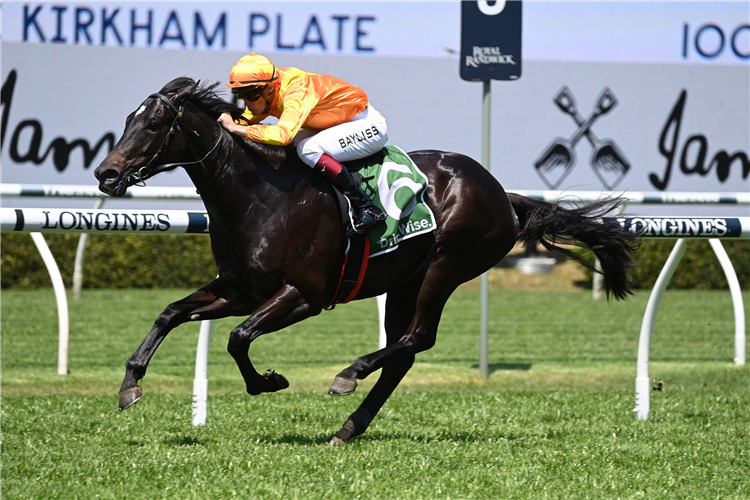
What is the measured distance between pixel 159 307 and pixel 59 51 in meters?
7.02

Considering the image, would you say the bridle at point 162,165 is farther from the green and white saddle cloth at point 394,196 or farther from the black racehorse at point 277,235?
the green and white saddle cloth at point 394,196

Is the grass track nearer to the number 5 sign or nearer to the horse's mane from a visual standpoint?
the horse's mane

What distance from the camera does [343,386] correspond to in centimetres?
383

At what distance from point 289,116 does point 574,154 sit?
14052mm

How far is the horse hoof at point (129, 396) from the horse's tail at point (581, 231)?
2.11 meters

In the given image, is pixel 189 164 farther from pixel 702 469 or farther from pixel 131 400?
pixel 702 469

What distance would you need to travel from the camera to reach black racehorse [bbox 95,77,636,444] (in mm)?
3717

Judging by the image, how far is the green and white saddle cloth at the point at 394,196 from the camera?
13.3 feet

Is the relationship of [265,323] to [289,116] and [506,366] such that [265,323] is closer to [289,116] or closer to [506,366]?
[289,116]

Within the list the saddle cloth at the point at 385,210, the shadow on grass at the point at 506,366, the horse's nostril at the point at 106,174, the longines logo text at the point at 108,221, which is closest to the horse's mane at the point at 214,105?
the saddle cloth at the point at 385,210

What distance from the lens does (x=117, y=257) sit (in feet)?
45.3

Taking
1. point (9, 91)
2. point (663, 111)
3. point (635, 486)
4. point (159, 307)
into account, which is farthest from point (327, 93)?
point (663, 111)

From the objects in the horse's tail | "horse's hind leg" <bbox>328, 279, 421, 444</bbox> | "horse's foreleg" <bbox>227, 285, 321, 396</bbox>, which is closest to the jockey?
"horse's foreleg" <bbox>227, 285, 321, 396</bbox>

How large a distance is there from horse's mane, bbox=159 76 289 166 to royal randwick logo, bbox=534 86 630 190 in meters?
13.5
